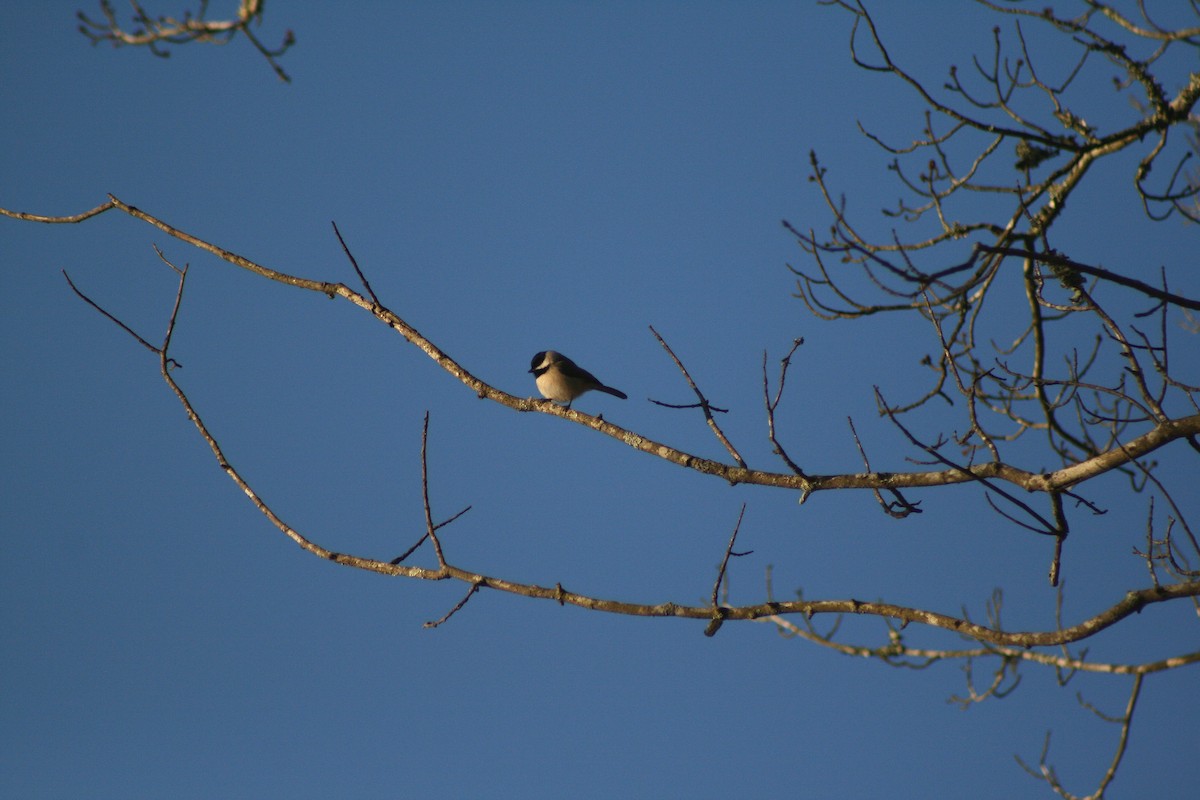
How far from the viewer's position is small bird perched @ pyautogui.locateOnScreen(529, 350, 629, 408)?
1016 cm

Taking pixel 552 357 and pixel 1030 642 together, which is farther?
pixel 552 357

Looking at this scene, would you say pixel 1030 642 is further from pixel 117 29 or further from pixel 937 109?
pixel 117 29

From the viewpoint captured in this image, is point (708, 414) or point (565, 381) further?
point (565, 381)

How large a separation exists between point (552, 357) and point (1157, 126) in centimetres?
748

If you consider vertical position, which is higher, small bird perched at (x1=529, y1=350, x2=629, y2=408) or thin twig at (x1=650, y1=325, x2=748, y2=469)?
small bird perched at (x1=529, y1=350, x2=629, y2=408)

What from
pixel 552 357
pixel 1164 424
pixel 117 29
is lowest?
pixel 1164 424

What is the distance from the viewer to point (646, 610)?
3789 millimetres

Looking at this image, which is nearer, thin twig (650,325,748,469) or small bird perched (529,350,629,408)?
thin twig (650,325,748,469)

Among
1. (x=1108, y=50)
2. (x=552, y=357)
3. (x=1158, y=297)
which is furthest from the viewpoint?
(x=552, y=357)

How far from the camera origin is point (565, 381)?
1017 centimetres

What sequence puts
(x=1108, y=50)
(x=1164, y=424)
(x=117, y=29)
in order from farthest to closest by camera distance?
(x=1108, y=50), (x=1164, y=424), (x=117, y=29)

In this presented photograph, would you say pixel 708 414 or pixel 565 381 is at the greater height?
pixel 565 381

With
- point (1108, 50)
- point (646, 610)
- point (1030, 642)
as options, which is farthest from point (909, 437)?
point (1108, 50)

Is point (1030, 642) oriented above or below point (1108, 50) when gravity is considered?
below
